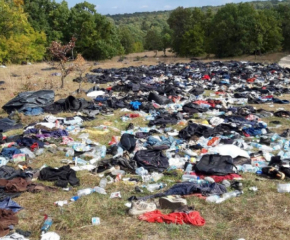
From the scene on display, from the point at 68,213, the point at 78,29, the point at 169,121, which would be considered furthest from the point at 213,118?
the point at 78,29

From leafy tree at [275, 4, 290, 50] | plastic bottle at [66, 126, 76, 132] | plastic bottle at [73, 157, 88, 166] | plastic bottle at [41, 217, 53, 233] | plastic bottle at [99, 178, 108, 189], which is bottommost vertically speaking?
plastic bottle at [99, 178, 108, 189]

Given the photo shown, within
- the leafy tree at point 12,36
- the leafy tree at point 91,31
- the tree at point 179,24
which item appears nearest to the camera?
the leafy tree at point 12,36

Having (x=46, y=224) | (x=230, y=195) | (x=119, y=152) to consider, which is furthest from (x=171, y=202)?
(x=119, y=152)

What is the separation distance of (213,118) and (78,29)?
900 inches

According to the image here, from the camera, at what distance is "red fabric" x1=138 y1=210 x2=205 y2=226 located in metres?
3.84

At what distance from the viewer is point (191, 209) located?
4141 mm

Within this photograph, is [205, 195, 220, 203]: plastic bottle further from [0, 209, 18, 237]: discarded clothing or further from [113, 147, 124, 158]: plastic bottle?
[0, 209, 18, 237]: discarded clothing

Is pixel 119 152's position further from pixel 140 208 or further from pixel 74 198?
pixel 140 208

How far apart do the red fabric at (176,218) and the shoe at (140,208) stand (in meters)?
0.09

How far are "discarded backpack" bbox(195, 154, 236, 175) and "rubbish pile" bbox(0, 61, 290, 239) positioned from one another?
0.05ft

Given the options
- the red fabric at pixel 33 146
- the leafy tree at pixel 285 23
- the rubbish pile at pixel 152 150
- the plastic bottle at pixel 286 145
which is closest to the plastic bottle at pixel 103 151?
the rubbish pile at pixel 152 150

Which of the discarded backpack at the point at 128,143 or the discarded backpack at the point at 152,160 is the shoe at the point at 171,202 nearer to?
the discarded backpack at the point at 152,160

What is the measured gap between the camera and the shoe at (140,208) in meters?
4.07

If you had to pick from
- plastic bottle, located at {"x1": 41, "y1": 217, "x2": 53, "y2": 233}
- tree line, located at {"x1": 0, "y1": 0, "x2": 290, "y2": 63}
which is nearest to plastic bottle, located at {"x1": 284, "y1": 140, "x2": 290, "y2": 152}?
plastic bottle, located at {"x1": 41, "y1": 217, "x2": 53, "y2": 233}
